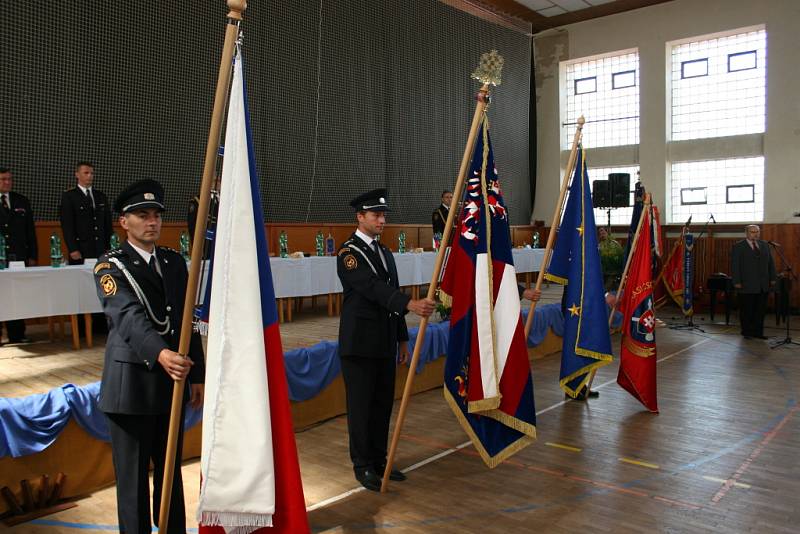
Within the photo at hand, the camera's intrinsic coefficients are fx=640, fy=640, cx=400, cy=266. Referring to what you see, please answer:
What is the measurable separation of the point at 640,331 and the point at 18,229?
543 cm

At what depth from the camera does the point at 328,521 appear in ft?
9.84

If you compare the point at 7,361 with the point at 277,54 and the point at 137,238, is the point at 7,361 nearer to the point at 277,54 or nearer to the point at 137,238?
Answer: the point at 137,238

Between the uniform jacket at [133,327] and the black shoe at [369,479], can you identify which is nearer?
the uniform jacket at [133,327]

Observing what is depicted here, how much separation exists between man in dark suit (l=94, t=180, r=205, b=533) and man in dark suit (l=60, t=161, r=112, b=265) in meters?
3.95

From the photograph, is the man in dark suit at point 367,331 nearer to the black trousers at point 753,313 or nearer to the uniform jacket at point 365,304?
the uniform jacket at point 365,304

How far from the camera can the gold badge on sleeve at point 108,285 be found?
222 centimetres

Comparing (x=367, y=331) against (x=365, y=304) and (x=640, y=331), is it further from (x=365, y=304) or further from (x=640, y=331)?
(x=640, y=331)

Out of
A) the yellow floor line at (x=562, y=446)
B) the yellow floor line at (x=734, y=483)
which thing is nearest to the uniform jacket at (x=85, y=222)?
the yellow floor line at (x=562, y=446)

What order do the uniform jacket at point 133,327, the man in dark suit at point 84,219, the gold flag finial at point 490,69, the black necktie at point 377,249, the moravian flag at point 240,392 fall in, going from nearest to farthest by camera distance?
the moravian flag at point 240,392 → the uniform jacket at point 133,327 → the gold flag finial at point 490,69 → the black necktie at point 377,249 → the man in dark suit at point 84,219

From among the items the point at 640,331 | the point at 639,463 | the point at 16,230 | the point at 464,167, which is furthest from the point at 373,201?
the point at 16,230

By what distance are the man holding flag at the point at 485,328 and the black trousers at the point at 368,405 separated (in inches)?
13.7

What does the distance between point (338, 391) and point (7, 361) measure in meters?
2.40

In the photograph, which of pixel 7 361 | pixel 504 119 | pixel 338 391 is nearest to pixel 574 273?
pixel 338 391

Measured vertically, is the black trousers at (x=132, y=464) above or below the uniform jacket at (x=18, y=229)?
below
